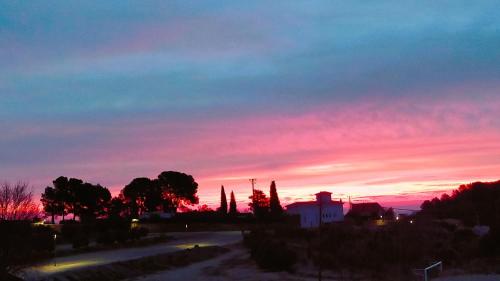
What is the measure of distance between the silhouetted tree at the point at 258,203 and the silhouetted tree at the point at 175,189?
35.5 ft

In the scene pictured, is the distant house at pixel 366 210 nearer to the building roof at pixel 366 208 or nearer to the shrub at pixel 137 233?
the building roof at pixel 366 208

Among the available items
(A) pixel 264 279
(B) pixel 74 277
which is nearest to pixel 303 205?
(A) pixel 264 279

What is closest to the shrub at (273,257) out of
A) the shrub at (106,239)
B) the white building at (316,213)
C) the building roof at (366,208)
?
the shrub at (106,239)

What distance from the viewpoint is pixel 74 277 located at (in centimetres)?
3244

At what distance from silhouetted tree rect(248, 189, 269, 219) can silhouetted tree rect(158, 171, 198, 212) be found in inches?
426

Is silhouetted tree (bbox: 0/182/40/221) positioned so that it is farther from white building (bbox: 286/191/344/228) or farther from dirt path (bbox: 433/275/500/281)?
white building (bbox: 286/191/344/228)

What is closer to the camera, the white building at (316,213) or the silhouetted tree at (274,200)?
the white building at (316,213)

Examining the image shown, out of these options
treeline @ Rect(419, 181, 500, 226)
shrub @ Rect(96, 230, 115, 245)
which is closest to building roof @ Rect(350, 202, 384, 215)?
treeline @ Rect(419, 181, 500, 226)

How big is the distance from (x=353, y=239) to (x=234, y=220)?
40.2m

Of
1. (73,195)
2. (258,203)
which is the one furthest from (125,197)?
(258,203)

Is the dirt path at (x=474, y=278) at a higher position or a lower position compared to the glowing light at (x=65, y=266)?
lower

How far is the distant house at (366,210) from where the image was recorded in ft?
380

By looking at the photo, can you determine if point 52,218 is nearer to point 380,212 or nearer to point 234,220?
point 234,220

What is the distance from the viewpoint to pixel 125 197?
114 m
